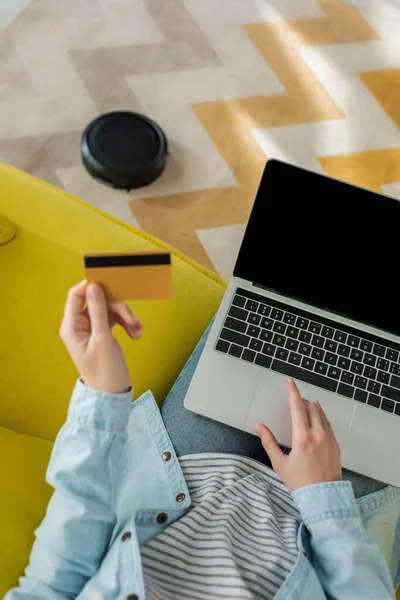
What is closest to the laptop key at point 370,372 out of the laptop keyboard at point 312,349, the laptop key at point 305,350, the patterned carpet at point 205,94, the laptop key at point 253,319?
the laptop keyboard at point 312,349

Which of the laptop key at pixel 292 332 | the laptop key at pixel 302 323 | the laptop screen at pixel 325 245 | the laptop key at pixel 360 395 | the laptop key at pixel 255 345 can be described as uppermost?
the laptop screen at pixel 325 245

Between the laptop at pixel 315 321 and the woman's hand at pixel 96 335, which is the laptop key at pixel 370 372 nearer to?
the laptop at pixel 315 321

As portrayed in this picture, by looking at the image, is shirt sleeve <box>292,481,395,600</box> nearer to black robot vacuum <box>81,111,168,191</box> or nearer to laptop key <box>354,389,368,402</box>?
laptop key <box>354,389,368,402</box>

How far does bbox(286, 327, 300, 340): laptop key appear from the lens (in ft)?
3.43

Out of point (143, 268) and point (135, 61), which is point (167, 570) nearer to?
point (143, 268)

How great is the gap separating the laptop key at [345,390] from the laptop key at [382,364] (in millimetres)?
65

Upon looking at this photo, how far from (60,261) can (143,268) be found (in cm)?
43

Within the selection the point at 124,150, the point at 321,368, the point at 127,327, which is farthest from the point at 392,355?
→ the point at 124,150

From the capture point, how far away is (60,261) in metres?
1.00

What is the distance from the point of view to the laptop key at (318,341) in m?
1.04

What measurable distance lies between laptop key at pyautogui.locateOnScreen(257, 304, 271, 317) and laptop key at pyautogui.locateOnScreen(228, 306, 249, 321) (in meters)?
0.02

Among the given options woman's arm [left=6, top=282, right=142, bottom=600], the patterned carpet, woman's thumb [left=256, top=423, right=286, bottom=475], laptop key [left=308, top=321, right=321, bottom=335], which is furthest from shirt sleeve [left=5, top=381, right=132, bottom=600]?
the patterned carpet

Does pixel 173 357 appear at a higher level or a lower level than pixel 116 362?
lower

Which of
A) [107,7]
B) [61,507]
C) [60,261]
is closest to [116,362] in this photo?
[61,507]
